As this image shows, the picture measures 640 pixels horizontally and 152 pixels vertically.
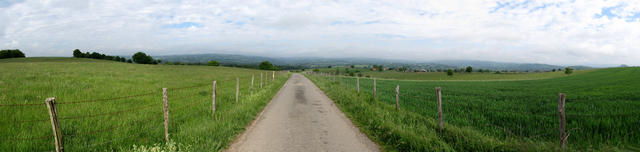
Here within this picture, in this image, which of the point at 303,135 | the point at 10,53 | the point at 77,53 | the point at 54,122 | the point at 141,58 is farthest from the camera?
the point at 141,58

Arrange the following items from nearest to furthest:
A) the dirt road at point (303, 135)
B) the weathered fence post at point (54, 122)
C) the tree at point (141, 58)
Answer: the weathered fence post at point (54, 122) < the dirt road at point (303, 135) < the tree at point (141, 58)

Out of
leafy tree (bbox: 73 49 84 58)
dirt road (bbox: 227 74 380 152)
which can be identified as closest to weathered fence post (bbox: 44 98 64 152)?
dirt road (bbox: 227 74 380 152)

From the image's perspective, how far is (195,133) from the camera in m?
6.03

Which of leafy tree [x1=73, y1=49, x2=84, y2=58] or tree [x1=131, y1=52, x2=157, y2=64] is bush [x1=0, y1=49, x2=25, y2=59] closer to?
leafy tree [x1=73, y1=49, x2=84, y2=58]

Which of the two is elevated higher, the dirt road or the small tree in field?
the small tree in field

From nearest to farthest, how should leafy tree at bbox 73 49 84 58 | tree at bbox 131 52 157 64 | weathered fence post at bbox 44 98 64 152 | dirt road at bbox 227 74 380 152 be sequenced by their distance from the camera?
weathered fence post at bbox 44 98 64 152, dirt road at bbox 227 74 380 152, leafy tree at bbox 73 49 84 58, tree at bbox 131 52 157 64

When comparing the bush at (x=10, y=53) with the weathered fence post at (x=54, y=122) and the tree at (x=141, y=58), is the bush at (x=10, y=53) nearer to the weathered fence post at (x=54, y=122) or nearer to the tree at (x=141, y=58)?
the tree at (x=141, y=58)

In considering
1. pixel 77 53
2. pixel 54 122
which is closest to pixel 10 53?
pixel 77 53

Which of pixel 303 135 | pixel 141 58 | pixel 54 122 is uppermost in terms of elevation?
pixel 141 58

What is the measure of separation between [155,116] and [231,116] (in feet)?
7.60

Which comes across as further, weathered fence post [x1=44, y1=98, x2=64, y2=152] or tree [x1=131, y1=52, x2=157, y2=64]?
tree [x1=131, y1=52, x2=157, y2=64]

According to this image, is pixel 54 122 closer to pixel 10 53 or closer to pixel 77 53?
pixel 10 53

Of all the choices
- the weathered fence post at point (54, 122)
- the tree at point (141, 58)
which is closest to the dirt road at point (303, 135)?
the weathered fence post at point (54, 122)

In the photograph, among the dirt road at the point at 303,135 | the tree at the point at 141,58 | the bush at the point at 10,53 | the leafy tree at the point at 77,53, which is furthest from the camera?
the tree at the point at 141,58
